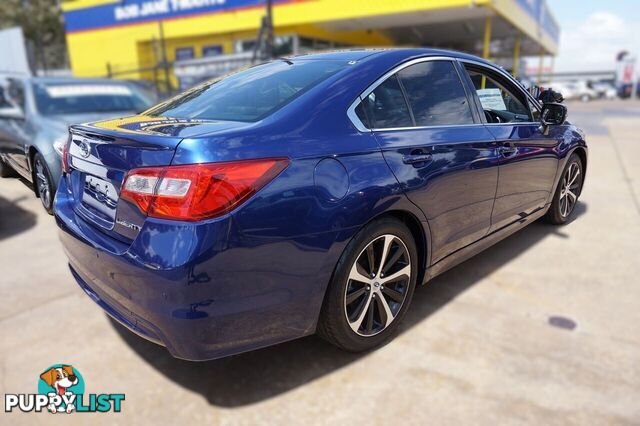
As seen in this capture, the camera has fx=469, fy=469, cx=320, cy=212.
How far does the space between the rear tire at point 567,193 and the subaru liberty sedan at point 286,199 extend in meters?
1.35

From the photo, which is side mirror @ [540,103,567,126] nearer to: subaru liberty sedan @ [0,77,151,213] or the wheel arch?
the wheel arch

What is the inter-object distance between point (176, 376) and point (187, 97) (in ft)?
5.53

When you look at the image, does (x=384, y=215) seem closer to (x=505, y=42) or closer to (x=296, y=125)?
(x=296, y=125)

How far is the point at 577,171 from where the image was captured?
14.5 ft

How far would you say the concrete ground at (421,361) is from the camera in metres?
2.16

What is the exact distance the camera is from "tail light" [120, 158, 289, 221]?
71.8 inches

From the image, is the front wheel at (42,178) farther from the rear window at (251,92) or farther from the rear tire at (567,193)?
the rear tire at (567,193)

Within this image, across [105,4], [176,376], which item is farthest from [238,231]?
[105,4]

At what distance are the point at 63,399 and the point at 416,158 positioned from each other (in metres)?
2.17

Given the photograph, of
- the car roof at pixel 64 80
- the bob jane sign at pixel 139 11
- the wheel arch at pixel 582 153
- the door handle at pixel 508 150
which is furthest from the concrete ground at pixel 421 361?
the bob jane sign at pixel 139 11

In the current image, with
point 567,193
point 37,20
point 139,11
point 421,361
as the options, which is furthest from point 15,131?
point 37,20

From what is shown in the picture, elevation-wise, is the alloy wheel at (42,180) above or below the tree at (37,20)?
below

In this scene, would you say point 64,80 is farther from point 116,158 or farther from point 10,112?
point 116,158

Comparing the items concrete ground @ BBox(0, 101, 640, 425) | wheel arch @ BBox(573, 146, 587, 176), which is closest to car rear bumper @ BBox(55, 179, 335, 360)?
concrete ground @ BBox(0, 101, 640, 425)
